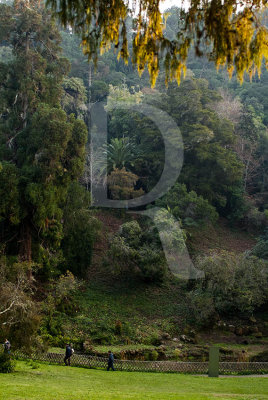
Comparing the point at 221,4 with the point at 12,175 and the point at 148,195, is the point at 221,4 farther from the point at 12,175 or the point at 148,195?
the point at 148,195

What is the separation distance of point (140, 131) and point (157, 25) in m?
27.5

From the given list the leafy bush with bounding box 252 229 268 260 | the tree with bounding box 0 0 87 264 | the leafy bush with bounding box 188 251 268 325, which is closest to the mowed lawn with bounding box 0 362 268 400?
the leafy bush with bounding box 188 251 268 325

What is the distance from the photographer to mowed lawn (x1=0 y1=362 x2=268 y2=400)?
8547 mm

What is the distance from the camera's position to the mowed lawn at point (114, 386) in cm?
855

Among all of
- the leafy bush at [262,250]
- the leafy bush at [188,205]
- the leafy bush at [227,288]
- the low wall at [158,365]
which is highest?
the leafy bush at [188,205]

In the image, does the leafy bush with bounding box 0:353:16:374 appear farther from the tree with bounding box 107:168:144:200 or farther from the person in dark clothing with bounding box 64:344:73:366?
the tree with bounding box 107:168:144:200

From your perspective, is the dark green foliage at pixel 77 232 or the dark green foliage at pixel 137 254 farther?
the dark green foliage at pixel 137 254

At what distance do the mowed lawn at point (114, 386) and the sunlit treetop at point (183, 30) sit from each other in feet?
19.8

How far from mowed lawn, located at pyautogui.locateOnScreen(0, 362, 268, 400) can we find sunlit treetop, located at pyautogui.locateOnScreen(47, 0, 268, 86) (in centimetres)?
602

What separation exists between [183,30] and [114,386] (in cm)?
895

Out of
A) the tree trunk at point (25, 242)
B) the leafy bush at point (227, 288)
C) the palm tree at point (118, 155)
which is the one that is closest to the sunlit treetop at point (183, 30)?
the tree trunk at point (25, 242)

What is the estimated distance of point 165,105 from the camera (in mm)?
31516

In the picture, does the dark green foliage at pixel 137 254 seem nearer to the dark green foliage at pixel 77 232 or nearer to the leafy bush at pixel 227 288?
the dark green foliage at pixel 77 232

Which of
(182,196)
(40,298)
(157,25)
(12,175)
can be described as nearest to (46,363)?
(40,298)
